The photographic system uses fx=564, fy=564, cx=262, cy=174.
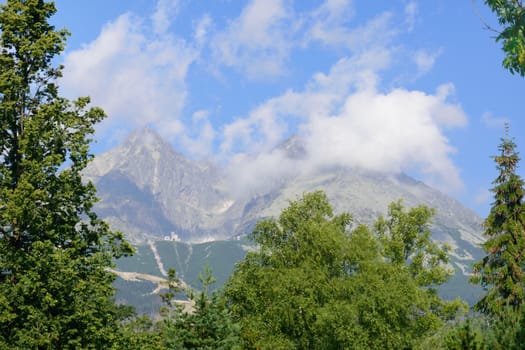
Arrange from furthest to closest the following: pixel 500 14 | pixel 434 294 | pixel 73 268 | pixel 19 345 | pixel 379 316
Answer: pixel 434 294 < pixel 379 316 < pixel 73 268 < pixel 19 345 < pixel 500 14

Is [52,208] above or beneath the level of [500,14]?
above

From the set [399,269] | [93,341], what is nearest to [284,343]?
[399,269]

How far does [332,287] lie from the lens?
4341 cm

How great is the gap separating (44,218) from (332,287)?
78.7 feet

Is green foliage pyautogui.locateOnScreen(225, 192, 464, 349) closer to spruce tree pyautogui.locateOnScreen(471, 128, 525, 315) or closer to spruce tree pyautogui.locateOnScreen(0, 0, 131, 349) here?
spruce tree pyautogui.locateOnScreen(471, 128, 525, 315)

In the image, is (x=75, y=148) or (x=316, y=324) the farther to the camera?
(x=316, y=324)

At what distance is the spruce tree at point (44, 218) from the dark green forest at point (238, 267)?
7 cm

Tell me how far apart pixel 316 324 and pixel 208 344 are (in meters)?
15.2

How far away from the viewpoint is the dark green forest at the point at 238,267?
2467 cm

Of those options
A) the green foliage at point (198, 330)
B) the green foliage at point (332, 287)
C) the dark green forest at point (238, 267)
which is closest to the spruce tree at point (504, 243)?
the dark green forest at point (238, 267)

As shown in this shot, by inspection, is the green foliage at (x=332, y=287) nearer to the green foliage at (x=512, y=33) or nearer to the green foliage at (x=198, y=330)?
the green foliage at (x=198, y=330)

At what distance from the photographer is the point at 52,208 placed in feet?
87.7

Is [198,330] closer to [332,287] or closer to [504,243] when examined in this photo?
[332,287]

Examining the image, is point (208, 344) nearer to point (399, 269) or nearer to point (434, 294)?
point (399, 269)
